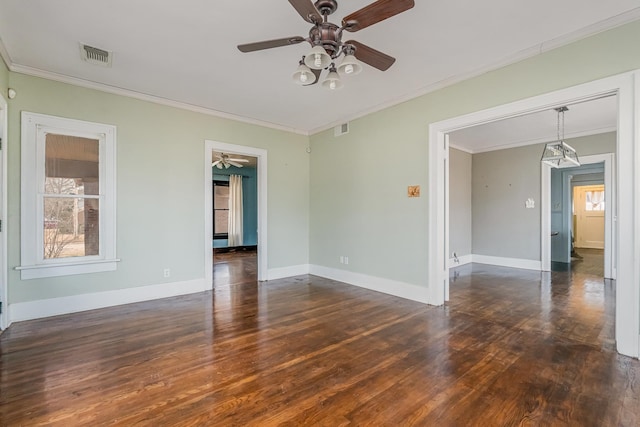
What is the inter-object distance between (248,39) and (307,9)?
1.13 meters

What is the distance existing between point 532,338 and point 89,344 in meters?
4.26

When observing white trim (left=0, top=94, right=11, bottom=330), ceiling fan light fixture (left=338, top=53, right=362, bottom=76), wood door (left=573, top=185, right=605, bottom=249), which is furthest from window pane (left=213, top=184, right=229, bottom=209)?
wood door (left=573, top=185, right=605, bottom=249)

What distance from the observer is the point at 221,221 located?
9727 millimetres

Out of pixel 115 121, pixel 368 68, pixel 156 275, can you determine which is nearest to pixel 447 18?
pixel 368 68

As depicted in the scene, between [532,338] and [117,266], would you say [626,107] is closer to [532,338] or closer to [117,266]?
[532,338]

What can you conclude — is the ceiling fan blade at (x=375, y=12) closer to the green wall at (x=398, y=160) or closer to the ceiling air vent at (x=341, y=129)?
the green wall at (x=398, y=160)

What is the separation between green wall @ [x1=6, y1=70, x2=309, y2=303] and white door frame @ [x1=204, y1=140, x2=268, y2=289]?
8cm

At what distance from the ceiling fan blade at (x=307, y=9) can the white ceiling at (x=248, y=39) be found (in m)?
0.48

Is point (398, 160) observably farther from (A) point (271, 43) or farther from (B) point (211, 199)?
(B) point (211, 199)

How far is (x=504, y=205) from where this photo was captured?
6.96 m

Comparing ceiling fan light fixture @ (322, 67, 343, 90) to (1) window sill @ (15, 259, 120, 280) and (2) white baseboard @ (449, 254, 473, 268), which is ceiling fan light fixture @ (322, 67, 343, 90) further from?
(2) white baseboard @ (449, 254, 473, 268)

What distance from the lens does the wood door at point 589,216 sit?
34.3ft

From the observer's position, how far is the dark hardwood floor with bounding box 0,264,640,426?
183 cm

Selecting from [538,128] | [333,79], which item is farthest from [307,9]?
[538,128]
